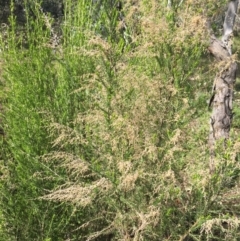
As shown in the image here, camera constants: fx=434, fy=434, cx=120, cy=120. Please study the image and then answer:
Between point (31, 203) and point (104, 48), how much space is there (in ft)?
4.78

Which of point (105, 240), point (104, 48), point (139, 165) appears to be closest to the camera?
point (104, 48)

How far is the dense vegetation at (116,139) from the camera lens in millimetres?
2975

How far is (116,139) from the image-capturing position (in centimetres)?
298

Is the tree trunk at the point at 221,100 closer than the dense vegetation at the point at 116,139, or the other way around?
the dense vegetation at the point at 116,139

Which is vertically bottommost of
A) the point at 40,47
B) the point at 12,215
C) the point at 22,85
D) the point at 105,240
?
the point at 105,240

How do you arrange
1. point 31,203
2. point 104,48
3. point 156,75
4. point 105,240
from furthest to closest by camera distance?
point 105,240 < point 31,203 < point 156,75 < point 104,48

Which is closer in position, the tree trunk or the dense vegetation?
the dense vegetation

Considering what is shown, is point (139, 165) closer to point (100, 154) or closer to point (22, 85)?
point (100, 154)

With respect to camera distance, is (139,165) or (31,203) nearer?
(139,165)

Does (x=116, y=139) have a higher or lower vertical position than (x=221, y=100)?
higher

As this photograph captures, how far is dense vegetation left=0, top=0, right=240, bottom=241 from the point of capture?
9.76 ft

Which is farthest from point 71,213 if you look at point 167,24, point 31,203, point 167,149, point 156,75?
point 167,24

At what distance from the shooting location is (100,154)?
3.27 meters

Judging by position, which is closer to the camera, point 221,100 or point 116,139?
point 116,139
